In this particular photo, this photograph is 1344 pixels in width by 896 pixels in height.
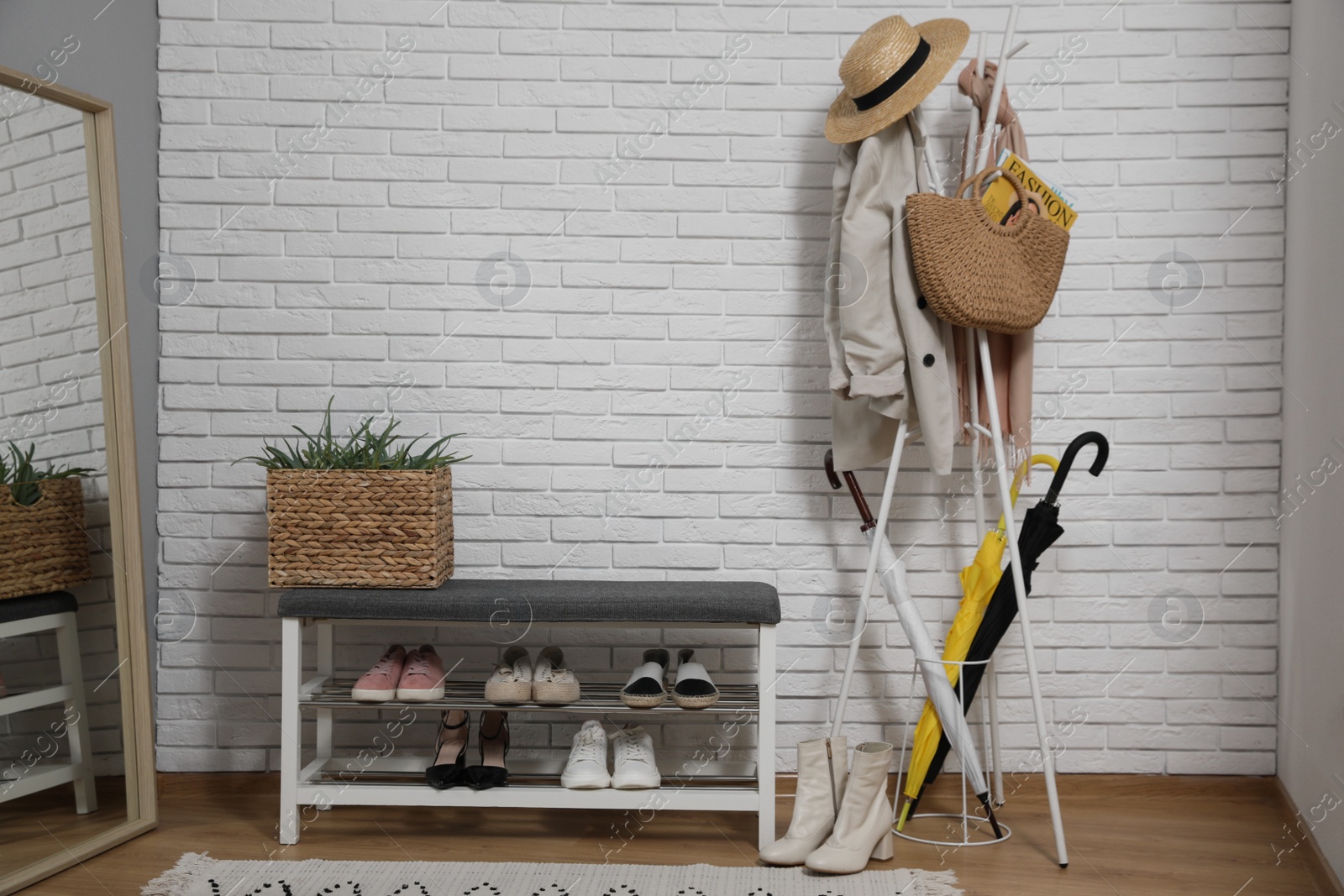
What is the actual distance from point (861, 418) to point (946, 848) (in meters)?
0.93

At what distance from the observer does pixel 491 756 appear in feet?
6.75

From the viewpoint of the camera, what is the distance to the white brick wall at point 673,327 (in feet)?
7.46

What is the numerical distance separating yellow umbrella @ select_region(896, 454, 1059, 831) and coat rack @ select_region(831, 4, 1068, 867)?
0.06 metres

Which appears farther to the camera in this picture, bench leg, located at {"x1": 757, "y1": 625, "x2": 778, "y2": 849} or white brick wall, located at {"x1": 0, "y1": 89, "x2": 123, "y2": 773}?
bench leg, located at {"x1": 757, "y1": 625, "x2": 778, "y2": 849}

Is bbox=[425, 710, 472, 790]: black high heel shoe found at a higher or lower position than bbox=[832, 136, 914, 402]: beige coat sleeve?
lower

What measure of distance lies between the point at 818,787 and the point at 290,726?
3.64ft

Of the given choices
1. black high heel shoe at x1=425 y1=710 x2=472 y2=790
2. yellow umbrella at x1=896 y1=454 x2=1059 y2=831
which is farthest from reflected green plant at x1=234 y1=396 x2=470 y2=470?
yellow umbrella at x1=896 y1=454 x2=1059 y2=831

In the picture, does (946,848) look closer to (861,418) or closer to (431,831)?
(861,418)

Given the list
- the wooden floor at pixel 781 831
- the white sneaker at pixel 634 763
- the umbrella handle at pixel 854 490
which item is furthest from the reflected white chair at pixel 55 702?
the umbrella handle at pixel 854 490

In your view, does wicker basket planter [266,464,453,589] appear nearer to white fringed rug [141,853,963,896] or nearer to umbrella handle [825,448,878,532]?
white fringed rug [141,853,963,896]

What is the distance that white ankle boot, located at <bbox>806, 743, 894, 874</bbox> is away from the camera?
1914mm

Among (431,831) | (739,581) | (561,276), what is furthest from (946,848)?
(561,276)

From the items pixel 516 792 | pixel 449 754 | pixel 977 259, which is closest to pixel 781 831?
pixel 516 792

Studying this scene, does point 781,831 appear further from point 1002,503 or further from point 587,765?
point 1002,503
